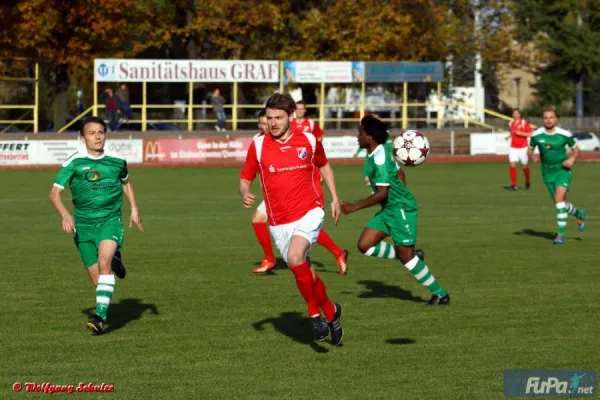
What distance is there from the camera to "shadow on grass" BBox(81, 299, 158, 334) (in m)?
11.4

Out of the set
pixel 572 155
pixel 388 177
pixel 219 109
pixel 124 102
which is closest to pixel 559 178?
pixel 572 155

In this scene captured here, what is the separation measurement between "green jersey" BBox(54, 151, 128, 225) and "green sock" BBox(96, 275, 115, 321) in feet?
1.71

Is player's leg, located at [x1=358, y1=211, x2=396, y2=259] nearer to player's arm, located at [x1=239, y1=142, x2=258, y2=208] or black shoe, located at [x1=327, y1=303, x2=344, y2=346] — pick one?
player's arm, located at [x1=239, y1=142, x2=258, y2=208]

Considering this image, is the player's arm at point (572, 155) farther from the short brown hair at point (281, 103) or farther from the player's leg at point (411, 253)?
the short brown hair at point (281, 103)

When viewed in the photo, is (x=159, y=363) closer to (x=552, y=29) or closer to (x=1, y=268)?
(x=1, y=268)

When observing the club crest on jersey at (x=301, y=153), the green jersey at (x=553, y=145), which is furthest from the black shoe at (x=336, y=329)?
the green jersey at (x=553, y=145)

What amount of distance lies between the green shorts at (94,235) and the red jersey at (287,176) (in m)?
1.53

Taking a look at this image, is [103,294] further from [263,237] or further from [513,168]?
[513,168]

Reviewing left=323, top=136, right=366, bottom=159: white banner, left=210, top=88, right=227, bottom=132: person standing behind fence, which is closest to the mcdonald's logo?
left=210, top=88, right=227, bottom=132: person standing behind fence

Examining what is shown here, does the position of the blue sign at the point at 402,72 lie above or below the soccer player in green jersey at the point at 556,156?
above

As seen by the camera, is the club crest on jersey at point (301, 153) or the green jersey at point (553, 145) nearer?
the club crest on jersey at point (301, 153)

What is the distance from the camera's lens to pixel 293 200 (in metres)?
10.0

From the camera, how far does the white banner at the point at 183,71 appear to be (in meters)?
47.4

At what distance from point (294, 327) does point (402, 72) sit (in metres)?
42.9
